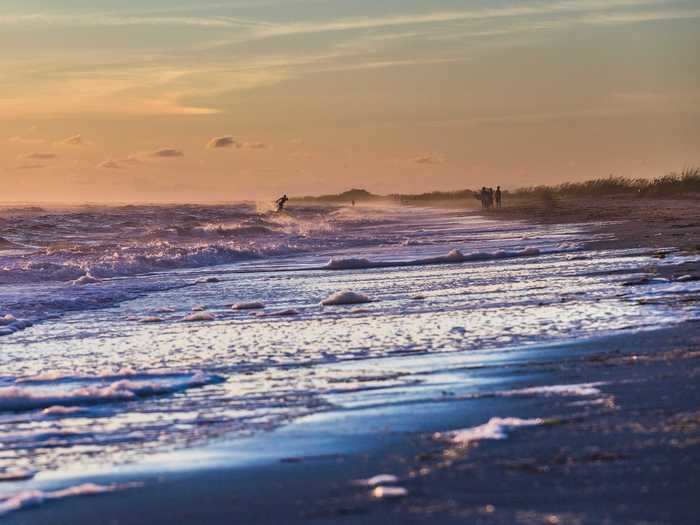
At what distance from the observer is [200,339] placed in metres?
9.23

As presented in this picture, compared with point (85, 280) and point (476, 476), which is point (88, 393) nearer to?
point (476, 476)

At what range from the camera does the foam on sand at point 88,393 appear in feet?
20.7

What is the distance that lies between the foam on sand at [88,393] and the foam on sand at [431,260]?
11.9 metres

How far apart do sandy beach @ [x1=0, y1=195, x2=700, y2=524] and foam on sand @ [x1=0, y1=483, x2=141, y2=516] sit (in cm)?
1

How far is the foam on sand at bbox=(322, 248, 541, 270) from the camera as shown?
18.8 m

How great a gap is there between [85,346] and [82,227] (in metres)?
37.0

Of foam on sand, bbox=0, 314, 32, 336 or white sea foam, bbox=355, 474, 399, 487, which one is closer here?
white sea foam, bbox=355, 474, 399, 487

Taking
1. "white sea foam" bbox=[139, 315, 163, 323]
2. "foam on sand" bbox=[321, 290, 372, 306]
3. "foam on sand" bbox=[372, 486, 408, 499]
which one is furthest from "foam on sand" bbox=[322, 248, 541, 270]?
"foam on sand" bbox=[372, 486, 408, 499]

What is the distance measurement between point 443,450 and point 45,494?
1.61 m

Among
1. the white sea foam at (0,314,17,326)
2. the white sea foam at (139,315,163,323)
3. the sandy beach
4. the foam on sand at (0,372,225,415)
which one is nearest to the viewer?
the sandy beach

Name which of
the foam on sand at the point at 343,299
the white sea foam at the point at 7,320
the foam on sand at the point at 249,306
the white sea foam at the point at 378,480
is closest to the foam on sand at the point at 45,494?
the white sea foam at the point at 378,480

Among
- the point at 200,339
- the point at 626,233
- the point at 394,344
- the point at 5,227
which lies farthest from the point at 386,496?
the point at 5,227

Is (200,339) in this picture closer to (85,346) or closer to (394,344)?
(85,346)

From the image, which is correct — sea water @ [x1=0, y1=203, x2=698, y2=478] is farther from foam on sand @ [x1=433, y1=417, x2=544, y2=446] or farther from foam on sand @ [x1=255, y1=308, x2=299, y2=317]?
foam on sand @ [x1=433, y1=417, x2=544, y2=446]
